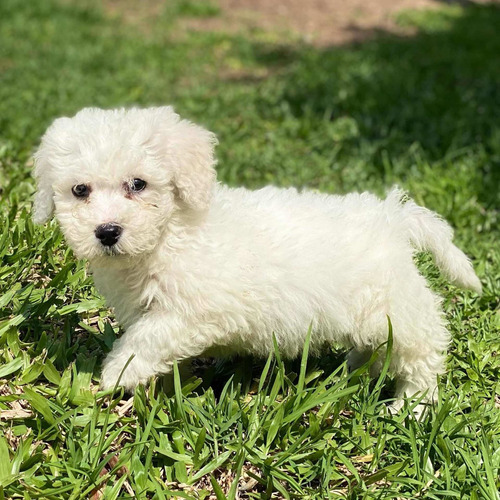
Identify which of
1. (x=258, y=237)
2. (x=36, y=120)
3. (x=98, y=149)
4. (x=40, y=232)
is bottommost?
(x=36, y=120)

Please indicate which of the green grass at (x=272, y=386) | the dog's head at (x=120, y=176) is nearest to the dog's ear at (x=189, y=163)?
the dog's head at (x=120, y=176)

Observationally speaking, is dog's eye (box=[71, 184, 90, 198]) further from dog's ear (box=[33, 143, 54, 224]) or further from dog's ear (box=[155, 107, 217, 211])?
dog's ear (box=[155, 107, 217, 211])

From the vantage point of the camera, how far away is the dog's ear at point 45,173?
3146 mm

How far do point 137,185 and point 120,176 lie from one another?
0.31ft

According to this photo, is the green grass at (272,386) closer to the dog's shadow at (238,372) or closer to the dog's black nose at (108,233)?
the dog's shadow at (238,372)

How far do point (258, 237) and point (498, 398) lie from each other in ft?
5.19

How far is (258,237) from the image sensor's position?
10.8 feet

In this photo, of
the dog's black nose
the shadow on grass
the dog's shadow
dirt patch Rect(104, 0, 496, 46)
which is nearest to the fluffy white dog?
the dog's black nose

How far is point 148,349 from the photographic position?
316 cm

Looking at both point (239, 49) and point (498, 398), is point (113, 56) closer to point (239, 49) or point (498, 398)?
point (239, 49)

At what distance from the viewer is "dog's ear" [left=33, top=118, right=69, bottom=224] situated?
10.3 feet

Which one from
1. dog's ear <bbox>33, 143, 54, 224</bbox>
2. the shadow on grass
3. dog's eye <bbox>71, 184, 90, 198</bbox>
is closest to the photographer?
dog's eye <bbox>71, 184, 90, 198</bbox>

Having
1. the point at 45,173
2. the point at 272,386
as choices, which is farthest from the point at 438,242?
the point at 45,173

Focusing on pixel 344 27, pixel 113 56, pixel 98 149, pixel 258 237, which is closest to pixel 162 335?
pixel 258 237
